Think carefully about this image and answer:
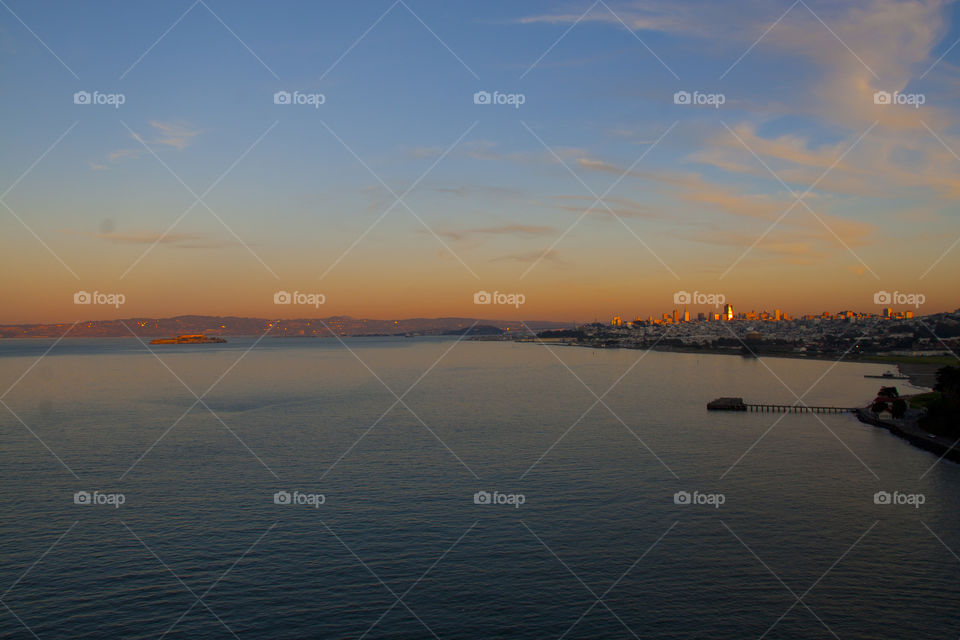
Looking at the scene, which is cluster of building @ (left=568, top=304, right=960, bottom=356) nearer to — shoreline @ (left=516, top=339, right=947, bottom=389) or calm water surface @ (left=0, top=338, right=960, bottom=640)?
shoreline @ (left=516, top=339, right=947, bottom=389)

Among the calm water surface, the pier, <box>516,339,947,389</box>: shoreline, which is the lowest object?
the calm water surface

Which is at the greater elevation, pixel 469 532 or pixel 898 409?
pixel 898 409

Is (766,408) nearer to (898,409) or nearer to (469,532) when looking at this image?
(898,409)

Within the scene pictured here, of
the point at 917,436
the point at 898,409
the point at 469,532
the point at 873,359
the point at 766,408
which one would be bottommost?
the point at 469,532

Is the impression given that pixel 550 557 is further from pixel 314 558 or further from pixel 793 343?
pixel 793 343

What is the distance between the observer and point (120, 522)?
1803cm

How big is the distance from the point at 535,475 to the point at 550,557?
788 cm

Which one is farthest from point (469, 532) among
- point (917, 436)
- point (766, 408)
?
point (766, 408)

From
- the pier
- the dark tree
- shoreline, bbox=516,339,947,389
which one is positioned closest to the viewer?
the dark tree

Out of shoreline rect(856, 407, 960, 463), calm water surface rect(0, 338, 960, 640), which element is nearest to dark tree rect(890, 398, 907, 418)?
shoreline rect(856, 407, 960, 463)

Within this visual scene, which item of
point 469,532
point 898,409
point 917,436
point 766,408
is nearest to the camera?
point 469,532

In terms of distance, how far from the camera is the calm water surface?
42.2ft

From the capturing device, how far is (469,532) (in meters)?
17.5

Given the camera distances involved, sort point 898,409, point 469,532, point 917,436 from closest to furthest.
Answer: point 469,532 < point 917,436 < point 898,409
